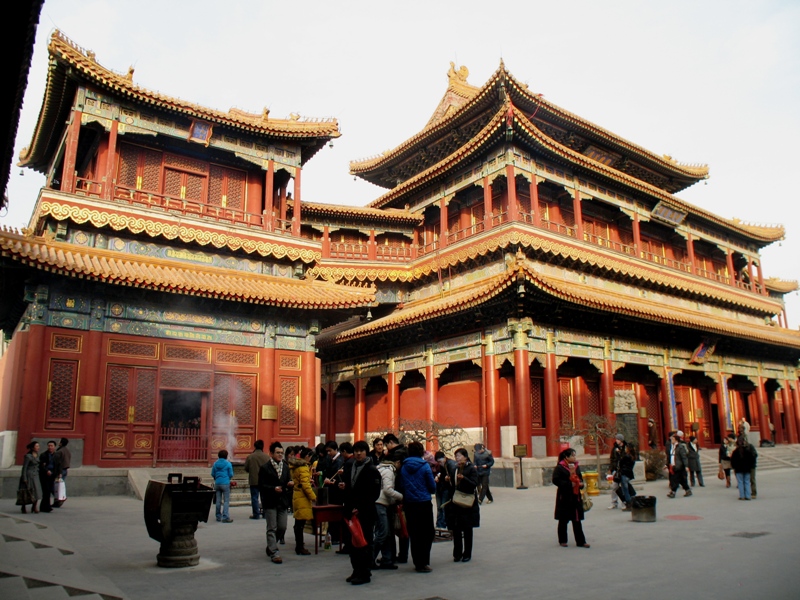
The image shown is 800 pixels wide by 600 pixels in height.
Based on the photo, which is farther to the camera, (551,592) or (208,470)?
(208,470)

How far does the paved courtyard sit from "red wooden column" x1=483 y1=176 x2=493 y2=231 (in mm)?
13914

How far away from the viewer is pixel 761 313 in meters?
34.6

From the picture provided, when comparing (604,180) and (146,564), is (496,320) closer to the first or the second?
(604,180)

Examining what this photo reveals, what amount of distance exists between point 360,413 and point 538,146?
13088 millimetres

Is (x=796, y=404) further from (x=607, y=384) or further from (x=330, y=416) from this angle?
(x=330, y=416)

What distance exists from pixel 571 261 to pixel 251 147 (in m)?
12.5

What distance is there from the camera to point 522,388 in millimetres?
20141

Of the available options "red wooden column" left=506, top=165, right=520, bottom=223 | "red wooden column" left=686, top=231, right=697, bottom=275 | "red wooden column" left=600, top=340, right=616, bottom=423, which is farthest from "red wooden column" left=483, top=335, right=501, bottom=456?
"red wooden column" left=686, top=231, right=697, bottom=275

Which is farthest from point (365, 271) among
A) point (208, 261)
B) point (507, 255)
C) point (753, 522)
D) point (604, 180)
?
point (753, 522)

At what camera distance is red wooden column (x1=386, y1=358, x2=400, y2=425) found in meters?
25.4

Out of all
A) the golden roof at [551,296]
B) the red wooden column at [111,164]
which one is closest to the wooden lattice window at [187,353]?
the red wooden column at [111,164]

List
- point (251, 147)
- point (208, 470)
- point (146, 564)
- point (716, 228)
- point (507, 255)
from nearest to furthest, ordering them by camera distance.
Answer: point (146, 564), point (208, 470), point (251, 147), point (507, 255), point (716, 228)

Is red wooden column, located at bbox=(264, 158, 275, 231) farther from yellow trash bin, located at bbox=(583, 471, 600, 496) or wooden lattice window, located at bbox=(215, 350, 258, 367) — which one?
yellow trash bin, located at bbox=(583, 471, 600, 496)

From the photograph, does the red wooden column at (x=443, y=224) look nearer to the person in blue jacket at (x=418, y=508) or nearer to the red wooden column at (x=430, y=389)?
the red wooden column at (x=430, y=389)
